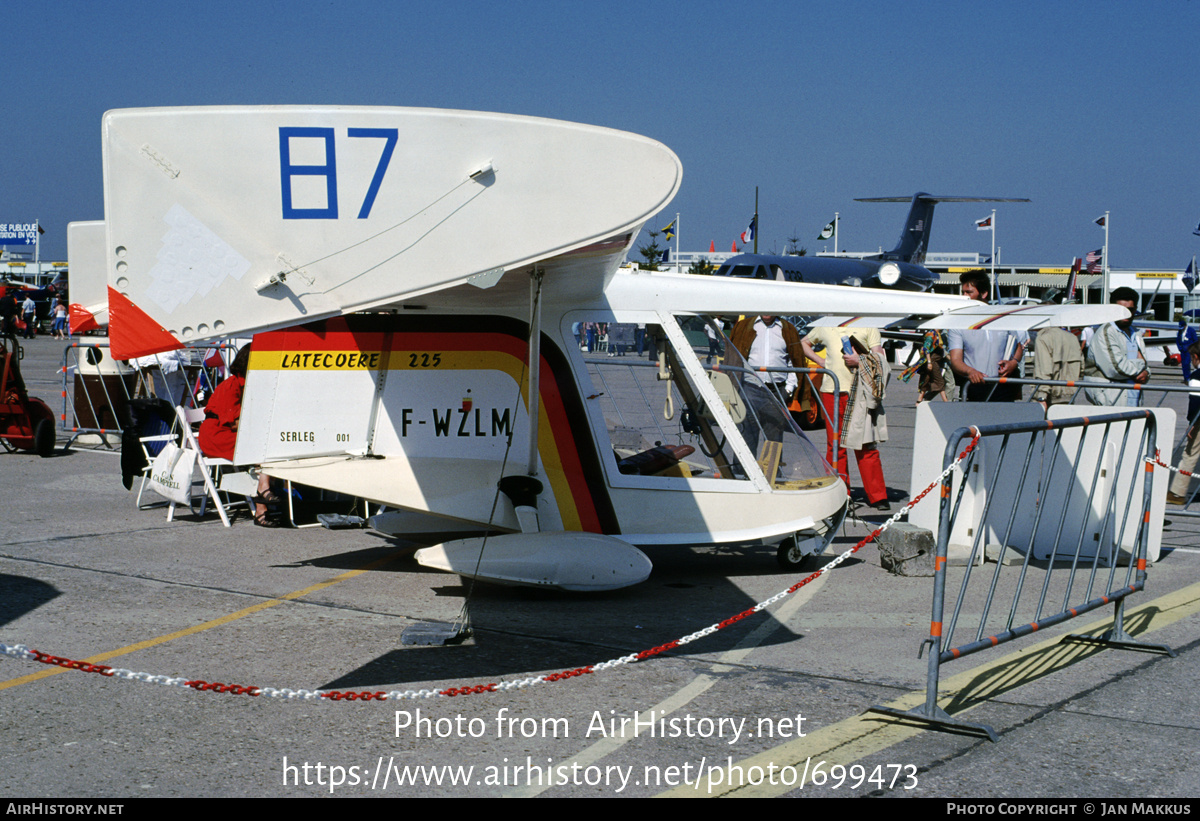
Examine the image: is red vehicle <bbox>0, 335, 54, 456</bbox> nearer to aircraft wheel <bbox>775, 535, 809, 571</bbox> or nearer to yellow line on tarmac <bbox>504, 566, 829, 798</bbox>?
aircraft wheel <bbox>775, 535, 809, 571</bbox>

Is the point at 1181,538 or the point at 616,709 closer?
the point at 616,709

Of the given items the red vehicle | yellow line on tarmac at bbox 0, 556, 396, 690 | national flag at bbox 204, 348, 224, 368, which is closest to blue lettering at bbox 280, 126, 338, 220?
yellow line on tarmac at bbox 0, 556, 396, 690

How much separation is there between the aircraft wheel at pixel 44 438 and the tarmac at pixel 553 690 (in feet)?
20.2

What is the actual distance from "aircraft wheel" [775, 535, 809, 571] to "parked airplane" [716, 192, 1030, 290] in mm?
24405

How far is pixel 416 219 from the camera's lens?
14.1ft

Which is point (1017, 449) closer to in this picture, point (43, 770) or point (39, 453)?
point (43, 770)

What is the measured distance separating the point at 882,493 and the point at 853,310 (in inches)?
113

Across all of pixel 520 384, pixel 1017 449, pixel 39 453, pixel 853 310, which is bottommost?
pixel 39 453

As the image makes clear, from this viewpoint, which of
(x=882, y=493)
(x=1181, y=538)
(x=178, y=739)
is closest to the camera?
(x=178, y=739)

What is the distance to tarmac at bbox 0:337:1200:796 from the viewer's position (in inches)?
156

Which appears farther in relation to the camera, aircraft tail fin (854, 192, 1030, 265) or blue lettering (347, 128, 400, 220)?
aircraft tail fin (854, 192, 1030, 265)

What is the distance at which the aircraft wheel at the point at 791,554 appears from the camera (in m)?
7.71

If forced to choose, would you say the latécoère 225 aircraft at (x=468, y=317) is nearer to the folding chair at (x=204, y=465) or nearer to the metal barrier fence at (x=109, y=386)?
the folding chair at (x=204, y=465)
